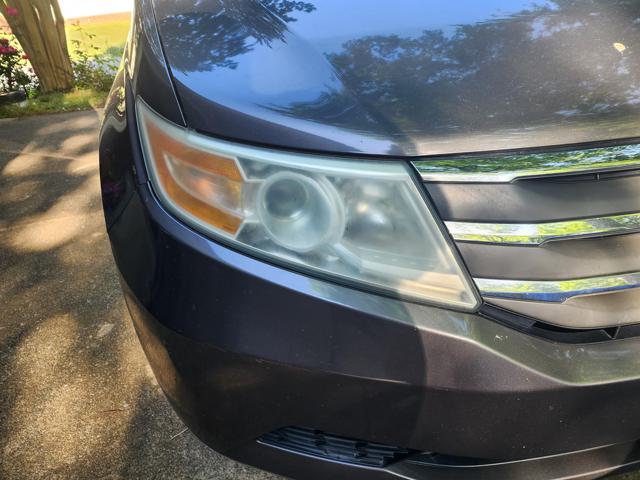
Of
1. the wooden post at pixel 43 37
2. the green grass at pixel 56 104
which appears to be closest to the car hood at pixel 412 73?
the green grass at pixel 56 104

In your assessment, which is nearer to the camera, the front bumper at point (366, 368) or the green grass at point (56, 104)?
the front bumper at point (366, 368)

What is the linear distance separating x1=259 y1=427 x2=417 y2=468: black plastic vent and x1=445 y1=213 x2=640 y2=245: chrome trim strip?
18.4 inches

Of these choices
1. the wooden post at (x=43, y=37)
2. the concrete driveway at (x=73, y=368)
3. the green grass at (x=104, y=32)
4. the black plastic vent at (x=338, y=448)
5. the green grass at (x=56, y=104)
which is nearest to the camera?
the black plastic vent at (x=338, y=448)

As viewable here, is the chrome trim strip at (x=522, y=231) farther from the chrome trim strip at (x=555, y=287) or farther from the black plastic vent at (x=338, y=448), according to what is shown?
the black plastic vent at (x=338, y=448)

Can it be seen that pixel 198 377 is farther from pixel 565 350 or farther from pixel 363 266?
pixel 565 350

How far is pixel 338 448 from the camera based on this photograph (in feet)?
3.68

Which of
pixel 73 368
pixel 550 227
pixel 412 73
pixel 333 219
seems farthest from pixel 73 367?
pixel 550 227

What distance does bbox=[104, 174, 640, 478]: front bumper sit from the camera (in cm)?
97

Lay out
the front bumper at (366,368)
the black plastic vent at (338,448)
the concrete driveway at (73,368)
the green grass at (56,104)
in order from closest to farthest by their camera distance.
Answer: the front bumper at (366,368), the black plastic vent at (338,448), the concrete driveway at (73,368), the green grass at (56,104)

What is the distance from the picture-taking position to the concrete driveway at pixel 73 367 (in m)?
1.67

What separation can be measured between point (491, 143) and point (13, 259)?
8.21 ft

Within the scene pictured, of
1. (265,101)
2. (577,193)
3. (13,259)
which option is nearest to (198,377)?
(265,101)

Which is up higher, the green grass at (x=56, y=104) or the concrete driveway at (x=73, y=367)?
the green grass at (x=56, y=104)

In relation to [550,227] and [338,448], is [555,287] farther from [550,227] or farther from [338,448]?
[338,448]
